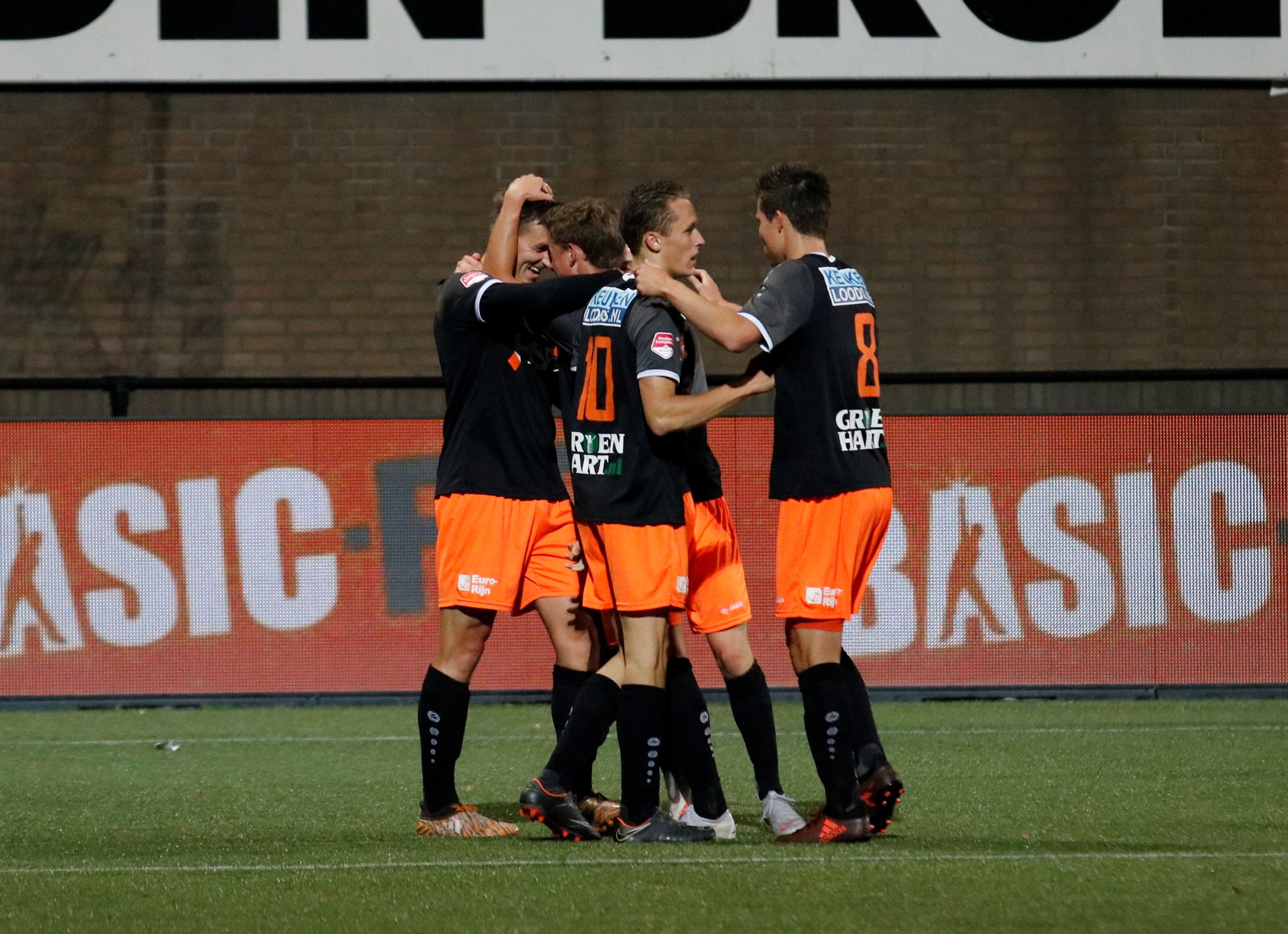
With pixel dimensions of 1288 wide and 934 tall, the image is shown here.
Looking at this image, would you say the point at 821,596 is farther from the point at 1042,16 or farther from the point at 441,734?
the point at 1042,16

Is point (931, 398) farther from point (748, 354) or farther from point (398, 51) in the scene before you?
point (398, 51)

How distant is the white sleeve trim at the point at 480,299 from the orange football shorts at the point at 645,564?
851 millimetres

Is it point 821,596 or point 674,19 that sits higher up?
point 674,19

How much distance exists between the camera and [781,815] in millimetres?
5488

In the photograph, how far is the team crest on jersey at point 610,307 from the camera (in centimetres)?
532

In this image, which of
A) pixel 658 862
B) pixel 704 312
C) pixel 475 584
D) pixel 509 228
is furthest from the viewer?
pixel 509 228

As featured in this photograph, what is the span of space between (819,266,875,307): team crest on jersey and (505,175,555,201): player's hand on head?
1058mm

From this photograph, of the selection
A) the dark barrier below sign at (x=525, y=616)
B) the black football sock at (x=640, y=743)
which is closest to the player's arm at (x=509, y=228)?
the black football sock at (x=640, y=743)

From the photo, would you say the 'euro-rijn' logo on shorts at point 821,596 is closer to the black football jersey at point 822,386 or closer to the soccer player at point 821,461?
the soccer player at point 821,461

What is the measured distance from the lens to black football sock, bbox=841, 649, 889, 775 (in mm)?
5535

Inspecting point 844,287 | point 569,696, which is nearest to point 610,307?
point 844,287

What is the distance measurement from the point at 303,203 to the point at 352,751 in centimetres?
641

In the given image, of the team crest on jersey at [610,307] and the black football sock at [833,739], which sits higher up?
the team crest on jersey at [610,307]

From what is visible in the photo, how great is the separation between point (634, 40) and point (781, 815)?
9118 mm
